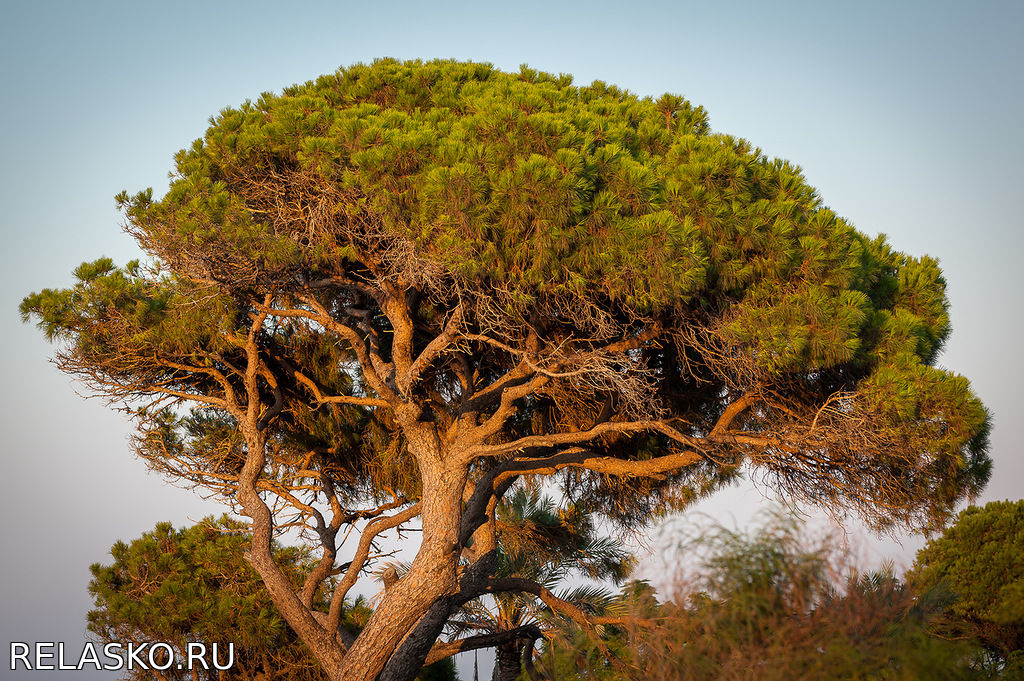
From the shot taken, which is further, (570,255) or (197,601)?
(197,601)

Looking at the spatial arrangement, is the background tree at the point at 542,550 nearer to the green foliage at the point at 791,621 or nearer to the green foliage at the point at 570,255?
the green foliage at the point at 570,255

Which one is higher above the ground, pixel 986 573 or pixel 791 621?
pixel 986 573

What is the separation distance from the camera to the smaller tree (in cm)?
1512

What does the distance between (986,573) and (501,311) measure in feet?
39.6

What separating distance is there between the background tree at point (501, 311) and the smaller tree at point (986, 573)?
7.23 m

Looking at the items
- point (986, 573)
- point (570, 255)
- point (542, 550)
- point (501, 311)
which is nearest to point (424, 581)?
point (501, 311)

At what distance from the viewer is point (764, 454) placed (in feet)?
29.5

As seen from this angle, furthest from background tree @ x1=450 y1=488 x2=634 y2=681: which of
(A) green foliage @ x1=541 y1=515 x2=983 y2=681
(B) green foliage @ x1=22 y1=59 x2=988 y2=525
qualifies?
(A) green foliage @ x1=541 y1=515 x2=983 y2=681

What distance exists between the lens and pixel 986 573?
15.5m

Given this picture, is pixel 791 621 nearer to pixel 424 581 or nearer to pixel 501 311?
pixel 501 311

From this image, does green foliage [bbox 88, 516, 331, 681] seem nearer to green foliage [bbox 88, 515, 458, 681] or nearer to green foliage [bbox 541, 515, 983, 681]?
green foliage [bbox 88, 515, 458, 681]

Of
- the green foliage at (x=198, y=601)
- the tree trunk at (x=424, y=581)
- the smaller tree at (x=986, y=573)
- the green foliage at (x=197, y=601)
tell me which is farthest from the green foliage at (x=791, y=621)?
the smaller tree at (x=986, y=573)

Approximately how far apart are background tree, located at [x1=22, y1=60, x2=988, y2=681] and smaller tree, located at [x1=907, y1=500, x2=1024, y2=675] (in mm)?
7231

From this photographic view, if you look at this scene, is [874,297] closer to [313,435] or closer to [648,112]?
[648,112]
